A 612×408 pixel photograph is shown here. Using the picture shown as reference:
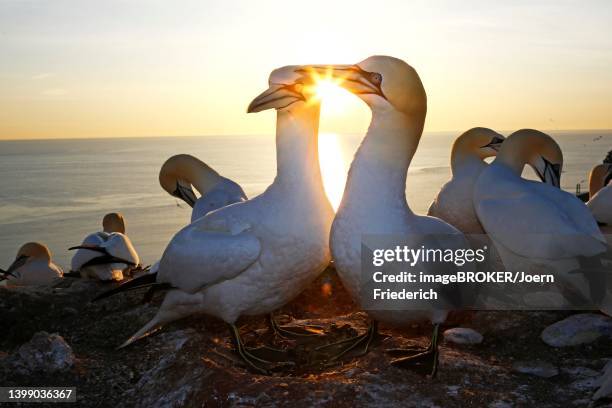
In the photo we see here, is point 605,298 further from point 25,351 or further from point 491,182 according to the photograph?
point 25,351

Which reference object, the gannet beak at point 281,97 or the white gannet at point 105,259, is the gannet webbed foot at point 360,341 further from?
the white gannet at point 105,259

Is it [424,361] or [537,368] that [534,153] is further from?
[424,361]

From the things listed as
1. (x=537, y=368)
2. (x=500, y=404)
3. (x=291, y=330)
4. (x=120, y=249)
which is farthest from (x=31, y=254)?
(x=500, y=404)

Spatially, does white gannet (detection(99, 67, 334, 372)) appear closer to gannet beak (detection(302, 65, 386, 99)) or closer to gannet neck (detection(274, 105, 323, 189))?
gannet neck (detection(274, 105, 323, 189))

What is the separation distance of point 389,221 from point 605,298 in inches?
66.4

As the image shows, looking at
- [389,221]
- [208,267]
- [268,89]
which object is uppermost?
[268,89]

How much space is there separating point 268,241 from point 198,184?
388 centimetres

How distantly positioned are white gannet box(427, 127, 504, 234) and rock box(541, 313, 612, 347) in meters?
1.92

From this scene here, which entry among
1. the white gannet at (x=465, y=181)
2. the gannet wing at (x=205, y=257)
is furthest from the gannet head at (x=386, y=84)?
the white gannet at (x=465, y=181)

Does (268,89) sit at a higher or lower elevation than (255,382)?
higher

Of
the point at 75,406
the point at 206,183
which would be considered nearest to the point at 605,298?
the point at 75,406

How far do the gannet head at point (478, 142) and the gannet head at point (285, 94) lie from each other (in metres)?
3.18

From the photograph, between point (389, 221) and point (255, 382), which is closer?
point (255, 382)

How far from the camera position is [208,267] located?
13.0ft
